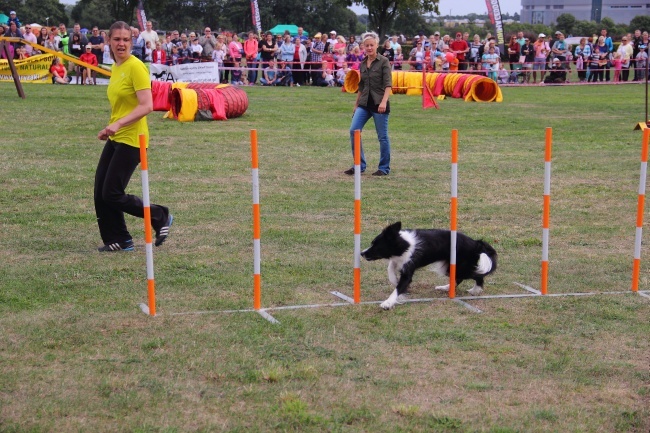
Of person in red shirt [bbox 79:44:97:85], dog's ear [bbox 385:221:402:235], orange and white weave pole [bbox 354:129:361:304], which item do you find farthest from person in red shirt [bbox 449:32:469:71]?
dog's ear [bbox 385:221:402:235]

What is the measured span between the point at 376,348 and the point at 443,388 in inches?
27.9

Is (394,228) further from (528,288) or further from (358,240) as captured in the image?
(528,288)

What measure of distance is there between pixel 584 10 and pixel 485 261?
12655cm

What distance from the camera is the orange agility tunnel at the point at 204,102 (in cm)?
1784

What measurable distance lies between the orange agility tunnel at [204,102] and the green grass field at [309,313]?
4.76 m

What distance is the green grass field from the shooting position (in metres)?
4.34

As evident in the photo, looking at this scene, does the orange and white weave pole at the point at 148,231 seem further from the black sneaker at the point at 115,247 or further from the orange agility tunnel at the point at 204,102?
the orange agility tunnel at the point at 204,102

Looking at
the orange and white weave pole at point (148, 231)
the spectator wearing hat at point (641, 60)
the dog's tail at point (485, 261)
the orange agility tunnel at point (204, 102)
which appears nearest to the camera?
the orange and white weave pole at point (148, 231)

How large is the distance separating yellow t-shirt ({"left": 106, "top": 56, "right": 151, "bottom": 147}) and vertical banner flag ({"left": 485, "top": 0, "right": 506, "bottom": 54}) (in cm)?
2965

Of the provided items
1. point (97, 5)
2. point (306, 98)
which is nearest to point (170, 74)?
point (306, 98)

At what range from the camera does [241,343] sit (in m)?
5.27

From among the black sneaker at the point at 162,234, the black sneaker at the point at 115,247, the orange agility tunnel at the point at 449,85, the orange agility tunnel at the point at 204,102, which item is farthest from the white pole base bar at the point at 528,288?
the orange agility tunnel at the point at 449,85

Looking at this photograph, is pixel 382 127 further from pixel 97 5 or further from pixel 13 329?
pixel 97 5

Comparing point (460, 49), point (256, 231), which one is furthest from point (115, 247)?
point (460, 49)
